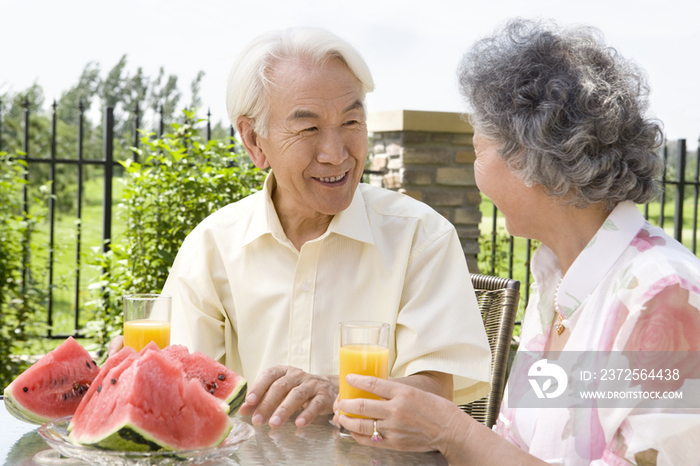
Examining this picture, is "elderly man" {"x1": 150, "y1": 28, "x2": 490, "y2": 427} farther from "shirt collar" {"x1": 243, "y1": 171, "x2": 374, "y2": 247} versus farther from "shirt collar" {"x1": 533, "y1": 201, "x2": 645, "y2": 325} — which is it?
"shirt collar" {"x1": 533, "y1": 201, "x2": 645, "y2": 325}

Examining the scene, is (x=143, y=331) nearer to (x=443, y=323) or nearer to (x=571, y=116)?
(x=443, y=323)

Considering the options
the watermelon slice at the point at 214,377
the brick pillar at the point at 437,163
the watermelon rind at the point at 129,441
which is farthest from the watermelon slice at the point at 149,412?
the brick pillar at the point at 437,163

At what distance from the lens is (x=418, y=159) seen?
4.84 meters

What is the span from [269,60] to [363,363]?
1.10 meters

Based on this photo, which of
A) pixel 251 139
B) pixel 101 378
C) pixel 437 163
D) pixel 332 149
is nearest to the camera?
pixel 101 378

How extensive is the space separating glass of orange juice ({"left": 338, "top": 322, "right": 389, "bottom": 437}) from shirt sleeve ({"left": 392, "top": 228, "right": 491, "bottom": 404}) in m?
0.44

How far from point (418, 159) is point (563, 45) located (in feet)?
10.4

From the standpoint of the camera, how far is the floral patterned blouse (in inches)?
53.3

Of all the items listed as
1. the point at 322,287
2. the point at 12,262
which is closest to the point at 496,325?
the point at 322,287

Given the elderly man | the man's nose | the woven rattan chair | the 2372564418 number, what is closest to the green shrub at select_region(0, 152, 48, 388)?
the elderly man

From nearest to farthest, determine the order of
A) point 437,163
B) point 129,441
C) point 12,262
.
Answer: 1. point 129,441
2. point 12,262
3. point 437,163

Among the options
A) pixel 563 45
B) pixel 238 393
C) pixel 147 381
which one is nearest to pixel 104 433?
pixel 147 381

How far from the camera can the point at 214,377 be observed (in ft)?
5.08

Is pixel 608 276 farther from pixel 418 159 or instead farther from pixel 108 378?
pixel 418 159
